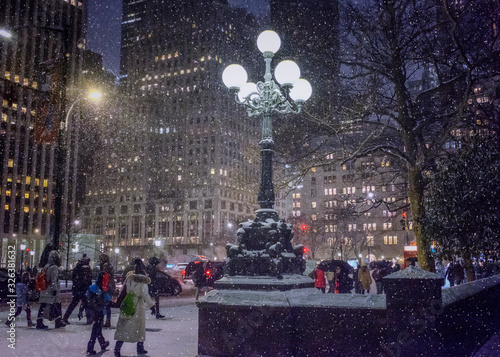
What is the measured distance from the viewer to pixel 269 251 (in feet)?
22.6

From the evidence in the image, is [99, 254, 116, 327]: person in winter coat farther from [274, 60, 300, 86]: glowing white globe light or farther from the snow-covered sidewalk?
[274, 60, 300, 86]: glowing white globe light

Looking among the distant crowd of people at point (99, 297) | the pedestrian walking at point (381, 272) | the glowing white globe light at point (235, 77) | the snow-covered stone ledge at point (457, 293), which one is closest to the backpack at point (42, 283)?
the distant crowd of people at point (99, 297)

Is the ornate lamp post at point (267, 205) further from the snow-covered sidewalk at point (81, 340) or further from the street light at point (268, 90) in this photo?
the snow-covered sidewalk at point (81, 340)

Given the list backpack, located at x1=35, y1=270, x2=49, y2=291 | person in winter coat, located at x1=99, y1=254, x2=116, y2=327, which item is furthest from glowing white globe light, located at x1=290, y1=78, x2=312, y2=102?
backpack, located at x1=35, y1=270, x2=49, y2=291

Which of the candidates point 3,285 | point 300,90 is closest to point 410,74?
point 300,90

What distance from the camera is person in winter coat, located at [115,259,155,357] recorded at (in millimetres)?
7324

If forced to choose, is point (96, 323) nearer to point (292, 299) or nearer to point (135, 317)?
point (135, 317)

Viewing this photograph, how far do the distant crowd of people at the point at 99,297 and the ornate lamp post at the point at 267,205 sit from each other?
188 centimetres

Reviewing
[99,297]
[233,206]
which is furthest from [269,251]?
[233,206]

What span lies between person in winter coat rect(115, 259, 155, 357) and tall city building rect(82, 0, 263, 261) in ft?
296

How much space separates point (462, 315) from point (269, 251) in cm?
321

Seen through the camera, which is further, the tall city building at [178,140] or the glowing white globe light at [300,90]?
the tall city building at [178,140]

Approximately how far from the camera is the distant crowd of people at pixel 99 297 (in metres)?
7.44

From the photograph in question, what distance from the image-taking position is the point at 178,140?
109 metres
